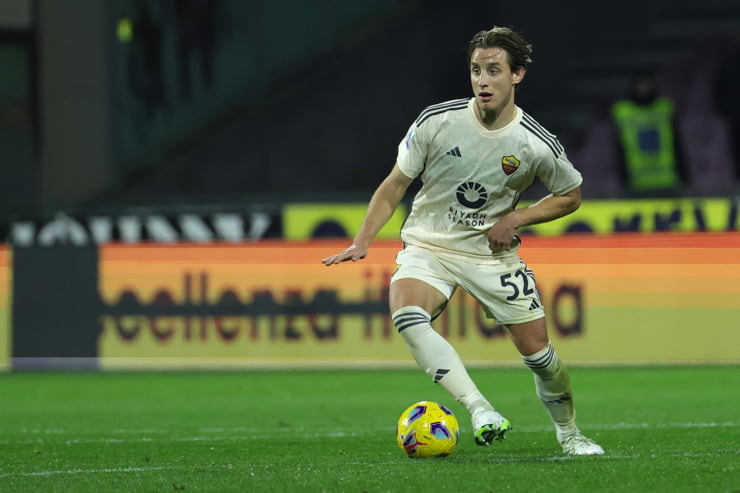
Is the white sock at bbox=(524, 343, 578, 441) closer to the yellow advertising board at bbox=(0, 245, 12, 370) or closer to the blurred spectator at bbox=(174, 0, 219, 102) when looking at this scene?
the yellow advertising board at bbox=(0, 245, 12, 370)

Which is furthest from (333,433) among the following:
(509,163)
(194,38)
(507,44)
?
(194,38)

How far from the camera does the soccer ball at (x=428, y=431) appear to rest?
263 inches

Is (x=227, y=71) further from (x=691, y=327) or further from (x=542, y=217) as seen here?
(x=542, y=217)

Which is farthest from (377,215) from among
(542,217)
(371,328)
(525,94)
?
(525,94)

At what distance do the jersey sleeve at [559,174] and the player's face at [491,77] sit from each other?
36cm

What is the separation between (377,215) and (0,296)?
767cm

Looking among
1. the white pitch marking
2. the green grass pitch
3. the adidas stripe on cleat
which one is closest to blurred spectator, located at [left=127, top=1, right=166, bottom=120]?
the green grass pitch

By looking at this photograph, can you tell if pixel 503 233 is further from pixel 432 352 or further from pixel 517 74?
pixel 517 74

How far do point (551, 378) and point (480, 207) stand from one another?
0.85 m

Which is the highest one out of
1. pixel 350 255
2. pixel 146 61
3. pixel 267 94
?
pixel 146 61

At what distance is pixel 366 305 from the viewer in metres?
13.4

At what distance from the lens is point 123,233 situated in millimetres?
15445

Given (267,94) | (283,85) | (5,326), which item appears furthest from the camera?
(283,85)

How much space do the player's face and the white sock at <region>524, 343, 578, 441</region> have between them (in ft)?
3.77
